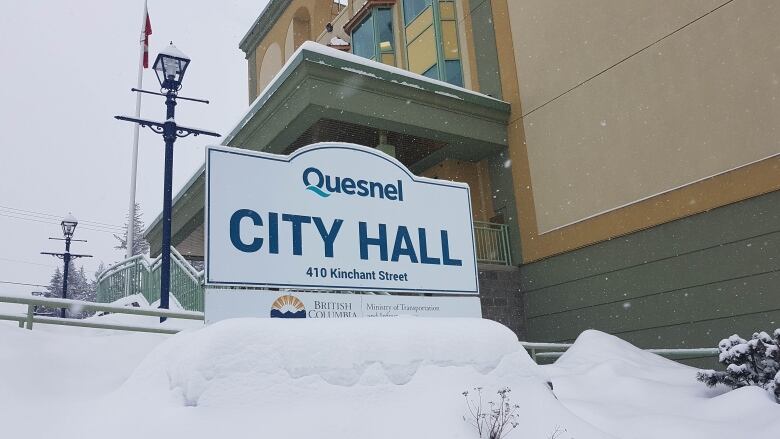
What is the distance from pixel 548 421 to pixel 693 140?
266 inches

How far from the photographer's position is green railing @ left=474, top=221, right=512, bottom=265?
11969 millimetres

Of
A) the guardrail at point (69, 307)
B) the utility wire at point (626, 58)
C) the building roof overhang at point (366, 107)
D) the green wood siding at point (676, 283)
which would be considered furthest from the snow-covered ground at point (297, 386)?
the utility wire at point (626, 58)

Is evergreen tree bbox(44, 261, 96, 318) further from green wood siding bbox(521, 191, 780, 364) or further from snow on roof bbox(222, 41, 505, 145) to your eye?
green wood siding bbox(521, 191, 780, 364)

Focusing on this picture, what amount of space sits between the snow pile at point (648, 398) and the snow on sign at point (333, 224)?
5.48 ft

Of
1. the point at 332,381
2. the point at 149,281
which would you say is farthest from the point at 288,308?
the point at 149,281

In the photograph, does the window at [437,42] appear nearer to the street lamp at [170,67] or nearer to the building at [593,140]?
the building at [593,140]

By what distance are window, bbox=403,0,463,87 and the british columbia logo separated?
10.5 m

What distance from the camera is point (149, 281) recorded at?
13047 mm

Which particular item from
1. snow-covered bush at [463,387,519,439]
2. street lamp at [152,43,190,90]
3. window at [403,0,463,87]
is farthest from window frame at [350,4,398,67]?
snow-covered bush at [463,387,519,439]

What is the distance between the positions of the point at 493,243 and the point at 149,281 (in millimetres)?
7754

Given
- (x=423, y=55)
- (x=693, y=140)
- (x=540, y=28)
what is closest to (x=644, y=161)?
(x=693, y=140)

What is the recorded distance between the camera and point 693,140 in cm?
916

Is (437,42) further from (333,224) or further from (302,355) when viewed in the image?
(302,355)

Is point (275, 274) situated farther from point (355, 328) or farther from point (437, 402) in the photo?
point (437, 402)
